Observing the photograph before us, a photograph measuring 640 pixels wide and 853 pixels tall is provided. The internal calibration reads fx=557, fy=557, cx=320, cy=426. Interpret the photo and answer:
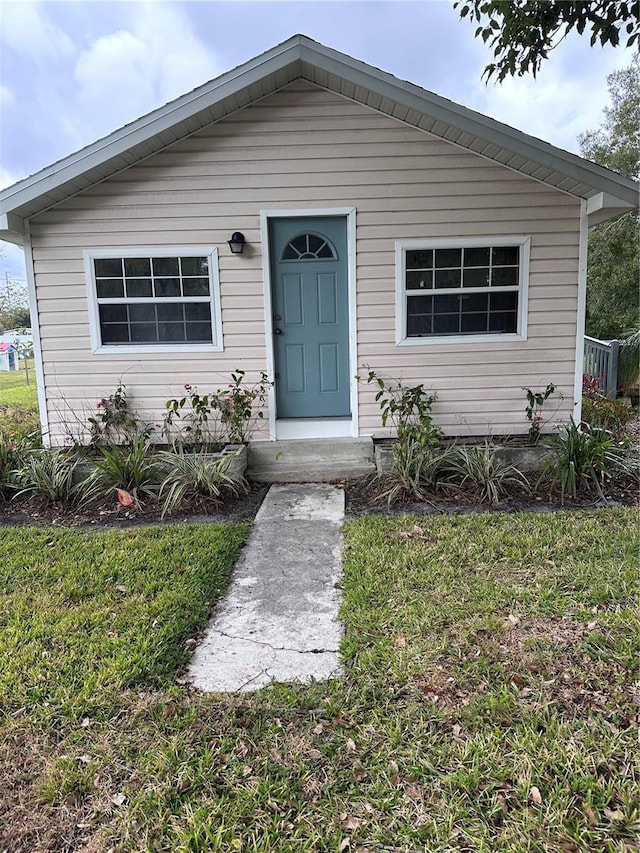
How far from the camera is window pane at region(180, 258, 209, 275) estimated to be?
234 inches

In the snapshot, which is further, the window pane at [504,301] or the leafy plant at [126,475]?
the window pane at [504,301]

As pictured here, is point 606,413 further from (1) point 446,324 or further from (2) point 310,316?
(2) point 310,316

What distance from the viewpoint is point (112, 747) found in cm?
212

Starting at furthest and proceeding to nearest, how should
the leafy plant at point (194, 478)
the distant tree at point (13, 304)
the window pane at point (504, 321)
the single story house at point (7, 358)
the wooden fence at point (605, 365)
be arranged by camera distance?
1. the distant tree at point (13, 304)
2. the single story house at point (7, 358)
3. the wooden fence at point (605, 365)
4. the window pane at point (504, 321)
5. the leafy plant at point (194, 478)

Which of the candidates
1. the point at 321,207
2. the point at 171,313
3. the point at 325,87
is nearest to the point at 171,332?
the point at 171,313

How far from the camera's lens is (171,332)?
6.09 metres

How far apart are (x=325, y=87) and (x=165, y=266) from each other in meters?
2.43

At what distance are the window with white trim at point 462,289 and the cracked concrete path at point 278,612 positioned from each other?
2.48 m

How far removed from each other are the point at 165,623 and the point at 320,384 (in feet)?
12.1

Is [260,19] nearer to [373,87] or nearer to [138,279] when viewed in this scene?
[373,87]

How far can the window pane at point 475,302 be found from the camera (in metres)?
5.98

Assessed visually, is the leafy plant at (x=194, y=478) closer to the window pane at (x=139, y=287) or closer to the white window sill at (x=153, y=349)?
the white window sill at (x=153, y=349)

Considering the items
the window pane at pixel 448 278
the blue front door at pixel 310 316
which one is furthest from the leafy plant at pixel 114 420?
the window pane at pixel 448 278

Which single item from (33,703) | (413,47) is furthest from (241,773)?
(413,47)
